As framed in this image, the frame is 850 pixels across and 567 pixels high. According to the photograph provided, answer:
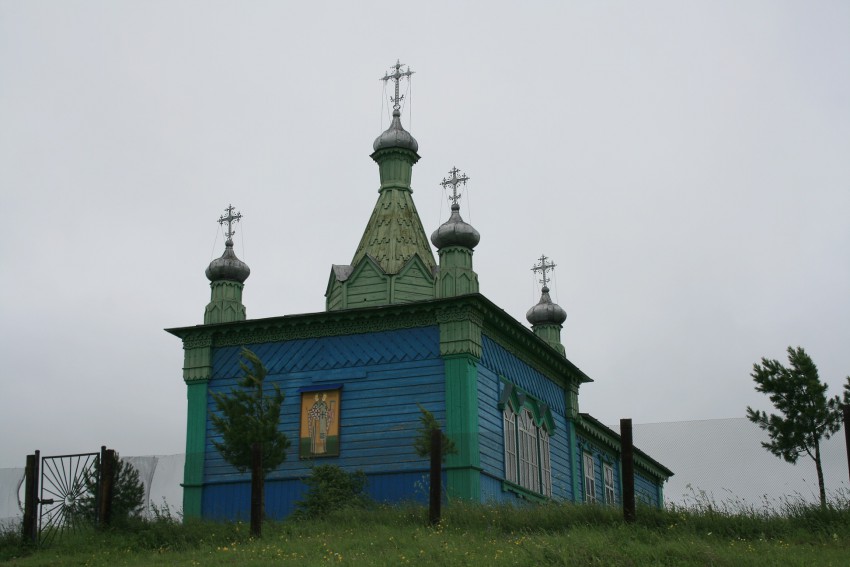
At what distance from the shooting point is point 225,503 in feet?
76.1

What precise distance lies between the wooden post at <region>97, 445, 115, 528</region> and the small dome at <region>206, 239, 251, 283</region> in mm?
7481

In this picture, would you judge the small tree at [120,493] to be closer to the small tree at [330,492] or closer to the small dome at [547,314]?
the small tree at [330,492]

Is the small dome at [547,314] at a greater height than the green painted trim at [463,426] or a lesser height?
greater

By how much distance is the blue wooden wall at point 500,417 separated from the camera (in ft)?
73.9

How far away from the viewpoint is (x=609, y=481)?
32000mm

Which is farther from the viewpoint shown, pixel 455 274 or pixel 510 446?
pixel 510 446

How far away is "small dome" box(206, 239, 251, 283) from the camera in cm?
2547

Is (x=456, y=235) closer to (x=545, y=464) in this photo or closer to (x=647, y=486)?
(x=545, y=464)

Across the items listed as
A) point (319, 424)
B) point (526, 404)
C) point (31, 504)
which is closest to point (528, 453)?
point (526, 404)

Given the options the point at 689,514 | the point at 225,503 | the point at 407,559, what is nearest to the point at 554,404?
the point at 225,503

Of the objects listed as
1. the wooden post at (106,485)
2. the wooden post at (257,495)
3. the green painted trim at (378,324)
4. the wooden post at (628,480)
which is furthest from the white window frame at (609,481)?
the wooden post at (106,485)

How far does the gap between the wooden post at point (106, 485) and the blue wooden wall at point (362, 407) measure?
3.81 meters

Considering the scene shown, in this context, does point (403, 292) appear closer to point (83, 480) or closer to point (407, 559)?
point (83, 480)

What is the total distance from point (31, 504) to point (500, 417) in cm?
968
